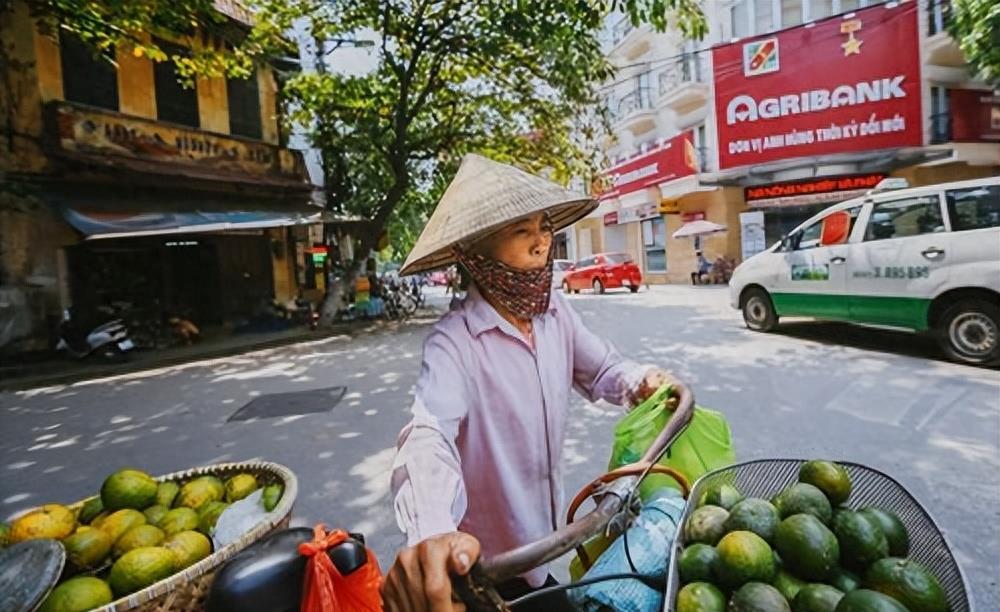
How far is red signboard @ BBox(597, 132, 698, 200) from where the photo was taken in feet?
64.3

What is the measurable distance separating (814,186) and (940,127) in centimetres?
340

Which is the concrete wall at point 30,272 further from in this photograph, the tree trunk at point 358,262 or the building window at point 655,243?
the building window at point 655,243

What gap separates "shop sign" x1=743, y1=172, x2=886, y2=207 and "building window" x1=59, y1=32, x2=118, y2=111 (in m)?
18.6

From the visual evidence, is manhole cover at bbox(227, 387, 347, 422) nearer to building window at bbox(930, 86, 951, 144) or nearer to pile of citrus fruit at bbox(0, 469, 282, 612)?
pile of citrus fruit at bbox(0, 469, 282, 612)

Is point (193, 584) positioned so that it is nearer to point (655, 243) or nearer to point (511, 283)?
point (511, 283)

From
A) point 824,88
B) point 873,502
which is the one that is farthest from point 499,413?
point 824,88

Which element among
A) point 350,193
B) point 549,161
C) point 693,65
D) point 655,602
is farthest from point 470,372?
point 693,65

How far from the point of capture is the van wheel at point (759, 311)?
826 cm

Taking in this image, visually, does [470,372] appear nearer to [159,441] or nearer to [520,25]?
[159,441]

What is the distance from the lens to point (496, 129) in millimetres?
13023

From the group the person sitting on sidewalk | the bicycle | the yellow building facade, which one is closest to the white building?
the person sitting on sidewalk

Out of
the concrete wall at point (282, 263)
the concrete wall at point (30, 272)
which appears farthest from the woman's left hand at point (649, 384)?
the concrete wall at point (282, 263)

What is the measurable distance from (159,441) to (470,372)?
185 inches

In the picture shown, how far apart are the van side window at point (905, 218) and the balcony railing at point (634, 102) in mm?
19414
